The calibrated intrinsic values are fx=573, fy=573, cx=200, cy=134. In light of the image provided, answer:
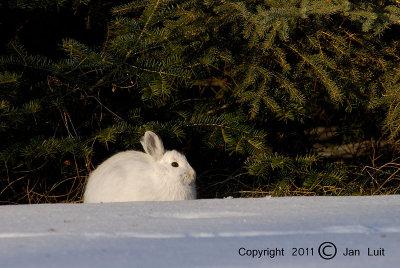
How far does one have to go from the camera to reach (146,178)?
155 inches

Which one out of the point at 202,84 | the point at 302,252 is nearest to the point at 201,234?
the point at 302,252

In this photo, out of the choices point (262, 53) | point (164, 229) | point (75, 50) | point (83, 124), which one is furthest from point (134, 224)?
point (83, 124)

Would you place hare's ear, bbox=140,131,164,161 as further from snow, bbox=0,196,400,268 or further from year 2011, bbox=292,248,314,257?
year 2011, bbox=292,248,314,257

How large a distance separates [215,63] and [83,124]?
1.19 metres

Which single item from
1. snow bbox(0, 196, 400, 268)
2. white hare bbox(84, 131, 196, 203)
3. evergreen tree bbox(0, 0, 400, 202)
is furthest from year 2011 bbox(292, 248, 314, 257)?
white hare bbox(84, 131, 196, 203)

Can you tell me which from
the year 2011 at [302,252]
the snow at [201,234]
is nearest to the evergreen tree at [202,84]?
the snow at [201,234]

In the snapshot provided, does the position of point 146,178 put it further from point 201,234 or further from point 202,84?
point 201,234

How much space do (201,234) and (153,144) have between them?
181cm

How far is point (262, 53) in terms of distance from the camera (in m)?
3.92

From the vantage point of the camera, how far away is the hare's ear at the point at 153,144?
3930 mm

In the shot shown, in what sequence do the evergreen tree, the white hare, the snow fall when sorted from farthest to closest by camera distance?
1. the white hare
2. the evergreen tree
3. the snow

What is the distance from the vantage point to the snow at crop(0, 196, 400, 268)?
76.9 inches

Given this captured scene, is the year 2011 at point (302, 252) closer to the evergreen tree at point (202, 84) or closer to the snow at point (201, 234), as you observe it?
the snow at point (201, 234)

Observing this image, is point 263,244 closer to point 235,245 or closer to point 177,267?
point 235,245
